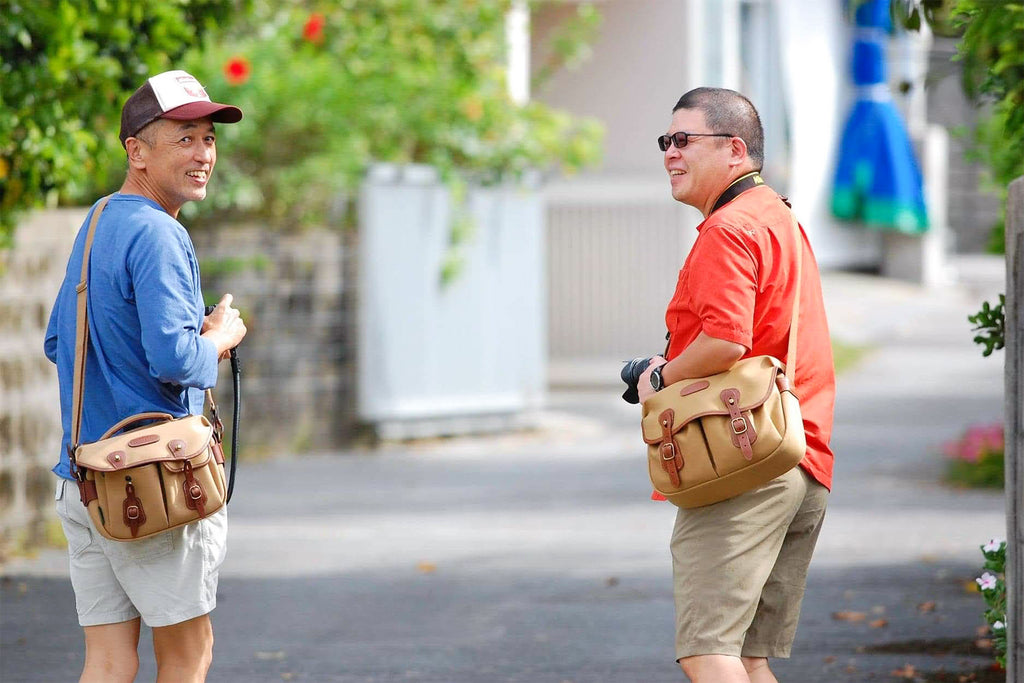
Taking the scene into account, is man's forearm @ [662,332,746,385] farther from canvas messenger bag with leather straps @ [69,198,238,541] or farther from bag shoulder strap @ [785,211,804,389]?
canvas messenger bag with leather straps @ [69,198,238,541]

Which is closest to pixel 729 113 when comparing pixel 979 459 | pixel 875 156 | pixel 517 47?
pixel 979 459

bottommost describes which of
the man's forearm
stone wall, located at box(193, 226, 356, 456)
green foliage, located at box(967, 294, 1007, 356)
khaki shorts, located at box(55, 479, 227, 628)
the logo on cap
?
stone wall, located at box(193, 226, 356, 456)

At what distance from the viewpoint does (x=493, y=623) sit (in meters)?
6.28

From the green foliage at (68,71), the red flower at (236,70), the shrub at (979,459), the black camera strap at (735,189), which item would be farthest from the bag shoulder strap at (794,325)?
the red flower at (236,70)

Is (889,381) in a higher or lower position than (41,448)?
lower

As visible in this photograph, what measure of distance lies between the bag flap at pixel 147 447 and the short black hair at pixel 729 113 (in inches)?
54.2

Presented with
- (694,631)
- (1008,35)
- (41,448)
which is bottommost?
(41,448)

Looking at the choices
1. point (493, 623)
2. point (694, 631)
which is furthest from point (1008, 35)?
point (493, 623)

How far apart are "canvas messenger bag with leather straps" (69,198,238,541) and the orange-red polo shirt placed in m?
1.15

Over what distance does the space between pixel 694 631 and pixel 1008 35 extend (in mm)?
1815

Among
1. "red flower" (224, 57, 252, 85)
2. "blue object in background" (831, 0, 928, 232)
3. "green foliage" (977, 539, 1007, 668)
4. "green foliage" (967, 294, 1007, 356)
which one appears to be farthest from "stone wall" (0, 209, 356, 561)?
"blue object in background" (831, 0, 928, 232)

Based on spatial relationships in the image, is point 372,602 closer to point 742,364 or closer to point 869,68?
point 742,364

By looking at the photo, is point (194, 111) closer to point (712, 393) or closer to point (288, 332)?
point (712, 393)

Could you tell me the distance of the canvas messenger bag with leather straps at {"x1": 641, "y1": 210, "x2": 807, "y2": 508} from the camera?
12.1ft
